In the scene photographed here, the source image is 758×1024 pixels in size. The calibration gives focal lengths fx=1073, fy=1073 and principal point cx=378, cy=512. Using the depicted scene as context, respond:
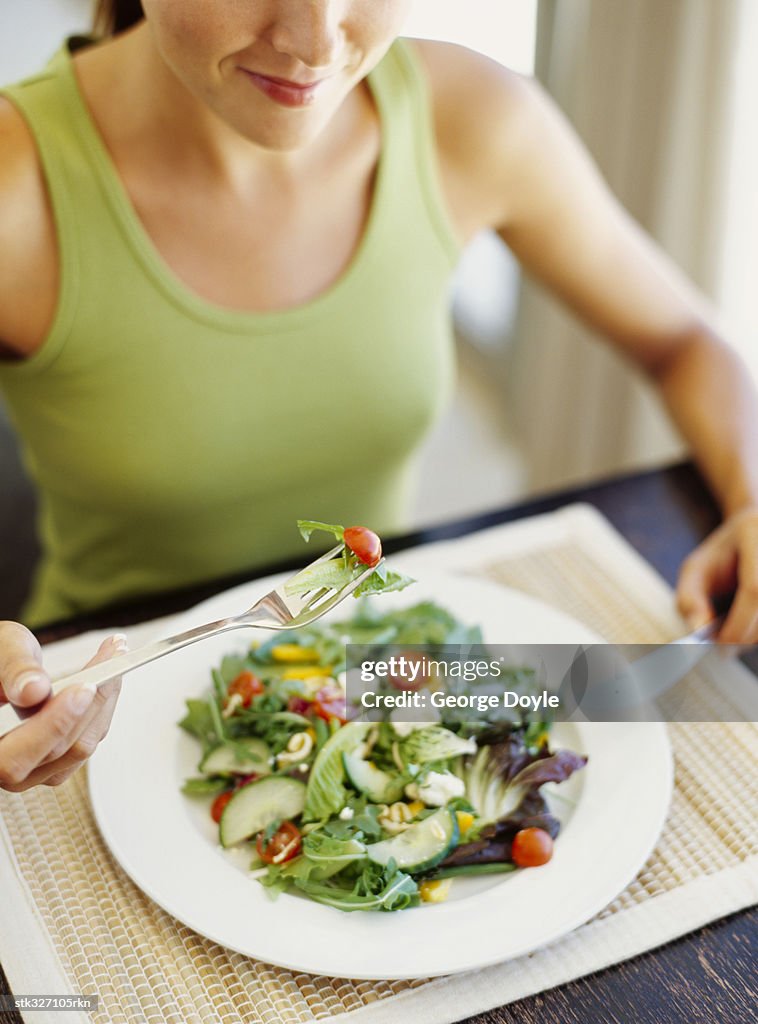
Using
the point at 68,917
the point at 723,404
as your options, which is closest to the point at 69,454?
the point at 68,917

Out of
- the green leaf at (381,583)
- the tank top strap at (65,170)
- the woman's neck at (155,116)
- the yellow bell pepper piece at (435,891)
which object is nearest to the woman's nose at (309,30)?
the woman's neck at (155,116)

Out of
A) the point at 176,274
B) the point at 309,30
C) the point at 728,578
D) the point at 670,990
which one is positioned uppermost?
the point at 309,30

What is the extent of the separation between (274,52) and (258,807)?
618 mm

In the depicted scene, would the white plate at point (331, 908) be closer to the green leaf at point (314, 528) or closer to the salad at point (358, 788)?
the salad at point (358, 788)

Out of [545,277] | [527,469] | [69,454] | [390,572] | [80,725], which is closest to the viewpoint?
[80,725]

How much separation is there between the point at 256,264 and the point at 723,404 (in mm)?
593

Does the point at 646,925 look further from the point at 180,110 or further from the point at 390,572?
the point at 180,110

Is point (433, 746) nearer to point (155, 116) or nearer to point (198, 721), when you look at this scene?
point (198, 721)

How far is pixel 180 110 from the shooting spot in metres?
1.14

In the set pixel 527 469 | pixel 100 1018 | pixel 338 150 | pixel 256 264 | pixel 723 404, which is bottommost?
pixel 527 469

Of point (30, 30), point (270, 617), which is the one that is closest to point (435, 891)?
point (270, 617)

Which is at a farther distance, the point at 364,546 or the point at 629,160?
the point at 629,160

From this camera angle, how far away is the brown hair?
3.93 ft

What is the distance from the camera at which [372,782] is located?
857mm
